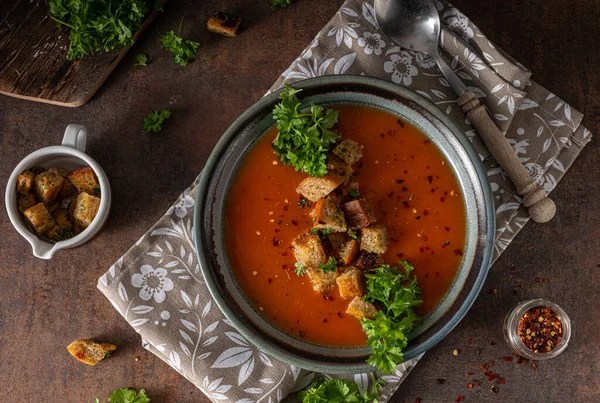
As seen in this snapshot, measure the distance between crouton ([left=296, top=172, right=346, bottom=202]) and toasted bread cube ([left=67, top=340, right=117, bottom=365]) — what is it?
4.51 ft

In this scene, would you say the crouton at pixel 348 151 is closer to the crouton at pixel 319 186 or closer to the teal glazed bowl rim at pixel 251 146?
the crouton at pixel 319 186

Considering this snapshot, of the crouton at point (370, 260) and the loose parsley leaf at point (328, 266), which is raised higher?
the loose parsley leaf at point (328, 266)

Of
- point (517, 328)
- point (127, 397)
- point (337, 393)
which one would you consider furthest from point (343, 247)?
point (127, 397)

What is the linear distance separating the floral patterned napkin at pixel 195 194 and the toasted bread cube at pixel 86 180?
1.19ft

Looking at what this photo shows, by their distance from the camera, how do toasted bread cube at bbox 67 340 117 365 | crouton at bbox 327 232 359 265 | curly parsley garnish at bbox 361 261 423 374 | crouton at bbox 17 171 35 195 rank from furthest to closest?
toasted bread cube at bbox 67 340 117 365
crouton at bbox 17 171 35 195
crouton at bbox 327 232 359 265
curly parsley garnish at bbox 361 261 423 374

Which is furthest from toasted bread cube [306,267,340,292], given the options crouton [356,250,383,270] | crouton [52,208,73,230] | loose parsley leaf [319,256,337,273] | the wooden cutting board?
the wooden cutting board

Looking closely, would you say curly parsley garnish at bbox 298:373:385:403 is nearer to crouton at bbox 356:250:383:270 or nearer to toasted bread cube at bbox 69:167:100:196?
crouton at bbox 356:250:383:270

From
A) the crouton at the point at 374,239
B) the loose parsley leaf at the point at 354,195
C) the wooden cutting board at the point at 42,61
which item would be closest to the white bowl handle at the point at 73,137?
the wooden cutting board at the point at 42,61

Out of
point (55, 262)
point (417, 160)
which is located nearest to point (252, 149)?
point (417, 160)

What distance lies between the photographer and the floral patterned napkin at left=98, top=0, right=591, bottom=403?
3.04 metres

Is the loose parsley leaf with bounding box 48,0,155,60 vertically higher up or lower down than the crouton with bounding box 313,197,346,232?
higher up

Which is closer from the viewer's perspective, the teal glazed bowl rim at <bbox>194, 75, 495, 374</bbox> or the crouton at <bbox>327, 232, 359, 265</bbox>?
the teal glazed bowl rim at <bbox>194, 75, 495, 374</bbox>

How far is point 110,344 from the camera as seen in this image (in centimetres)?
323

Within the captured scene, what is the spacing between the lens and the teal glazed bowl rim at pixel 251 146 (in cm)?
278
